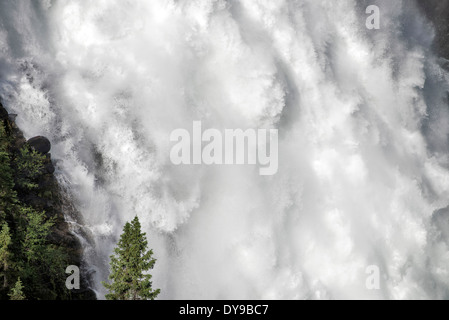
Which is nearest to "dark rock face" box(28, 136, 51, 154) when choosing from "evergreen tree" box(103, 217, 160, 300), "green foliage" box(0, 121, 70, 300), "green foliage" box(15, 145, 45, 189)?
"green foliage" box(15, 145, 45, 189)

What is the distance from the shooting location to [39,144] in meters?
28.9

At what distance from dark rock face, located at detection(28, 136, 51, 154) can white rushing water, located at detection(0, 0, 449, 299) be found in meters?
2.20

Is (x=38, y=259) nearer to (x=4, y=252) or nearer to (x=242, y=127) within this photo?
(x=4, y=252)

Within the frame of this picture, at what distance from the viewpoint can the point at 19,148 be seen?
94.5ft

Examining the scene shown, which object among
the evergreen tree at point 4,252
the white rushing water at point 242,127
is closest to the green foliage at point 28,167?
the white rushing water at point 242,127

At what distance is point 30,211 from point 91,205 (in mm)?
5003

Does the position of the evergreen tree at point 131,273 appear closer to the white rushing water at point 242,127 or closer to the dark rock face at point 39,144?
the white rushing water at point 242,127

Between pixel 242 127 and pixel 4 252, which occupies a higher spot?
pixel 242 127

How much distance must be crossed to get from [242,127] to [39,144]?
14.6 m

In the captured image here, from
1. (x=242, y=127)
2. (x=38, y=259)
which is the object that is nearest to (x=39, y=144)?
(x=38, y=259)

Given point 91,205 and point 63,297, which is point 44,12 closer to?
point 91,205

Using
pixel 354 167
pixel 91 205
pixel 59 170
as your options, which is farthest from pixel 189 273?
pixel 354 167

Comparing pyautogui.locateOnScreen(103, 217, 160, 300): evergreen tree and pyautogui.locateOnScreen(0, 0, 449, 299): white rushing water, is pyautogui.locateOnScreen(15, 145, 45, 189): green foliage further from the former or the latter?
pyautogui.locateOnScreen(103, 217, 160, 300): evergreen tree

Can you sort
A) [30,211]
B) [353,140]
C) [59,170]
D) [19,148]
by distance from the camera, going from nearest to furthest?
[30,211] < [19,148] < [59,170] < [353,140]
